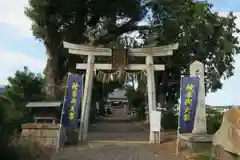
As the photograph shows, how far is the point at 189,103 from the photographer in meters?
14.4

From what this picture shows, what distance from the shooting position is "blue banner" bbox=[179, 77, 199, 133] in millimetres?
14320

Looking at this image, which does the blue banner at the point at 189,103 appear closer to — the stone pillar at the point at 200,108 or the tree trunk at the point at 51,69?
the stone pillar at the point at 200,108

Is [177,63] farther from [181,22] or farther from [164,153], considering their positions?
[164,153]

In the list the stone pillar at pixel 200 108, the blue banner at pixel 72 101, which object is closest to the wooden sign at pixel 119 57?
the blue banner at pixel 72 101

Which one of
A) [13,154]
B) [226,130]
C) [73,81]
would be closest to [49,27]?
[73,81]

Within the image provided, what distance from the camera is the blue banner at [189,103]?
47.0 ft

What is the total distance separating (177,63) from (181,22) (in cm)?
272

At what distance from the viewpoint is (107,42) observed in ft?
80.7

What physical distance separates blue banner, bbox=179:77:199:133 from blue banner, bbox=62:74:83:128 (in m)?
4.36

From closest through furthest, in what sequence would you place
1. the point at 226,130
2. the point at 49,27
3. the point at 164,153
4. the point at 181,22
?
the point at 226,130 < the point at 164,153 < the point at 49,27 < the point at 181,22

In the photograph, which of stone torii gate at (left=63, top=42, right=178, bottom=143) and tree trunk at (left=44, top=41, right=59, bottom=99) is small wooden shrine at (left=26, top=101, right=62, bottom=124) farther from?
tree trunk at (left=44, top=41, right=59, bottom=99)

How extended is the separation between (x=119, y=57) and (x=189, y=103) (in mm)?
4980

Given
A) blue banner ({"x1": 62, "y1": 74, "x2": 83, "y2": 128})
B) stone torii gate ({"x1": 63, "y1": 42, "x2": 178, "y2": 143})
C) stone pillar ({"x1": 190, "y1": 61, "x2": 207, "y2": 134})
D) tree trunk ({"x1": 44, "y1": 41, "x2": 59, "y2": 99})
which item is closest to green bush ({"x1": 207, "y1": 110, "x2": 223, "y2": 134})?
stone pillar ({"x1": 190, "y1": 61, "x2": 207, "y2": 134})

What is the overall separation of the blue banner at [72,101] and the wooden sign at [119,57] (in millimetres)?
2368
